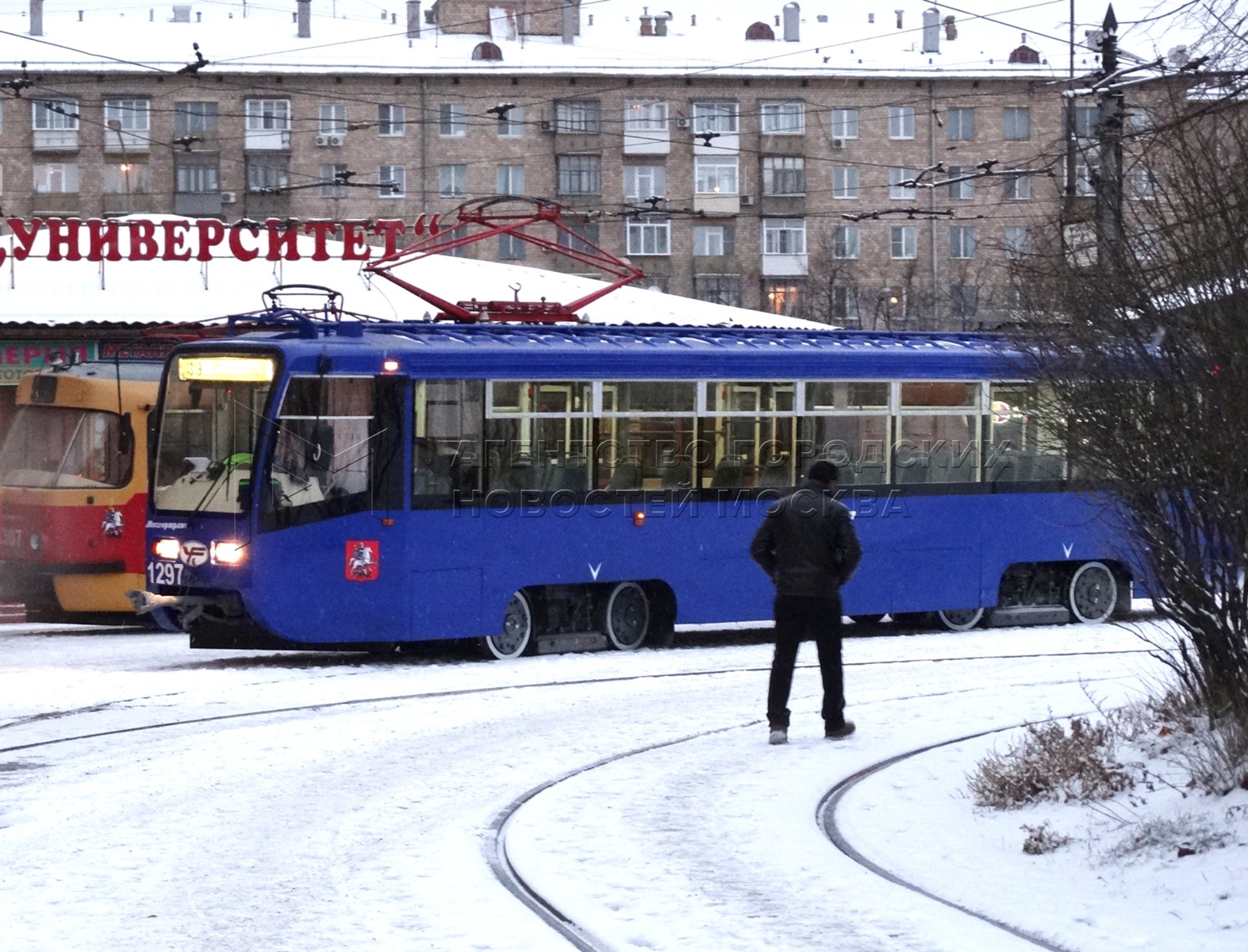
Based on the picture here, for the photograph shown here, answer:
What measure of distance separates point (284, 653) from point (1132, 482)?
11.6 m

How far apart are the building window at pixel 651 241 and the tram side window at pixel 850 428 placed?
54636 mm

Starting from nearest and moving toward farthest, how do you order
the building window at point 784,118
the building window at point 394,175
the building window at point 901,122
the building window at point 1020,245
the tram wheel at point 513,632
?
the building window at point 1020,245 < the tram wheel at point 513,632 < the building window at point 394,175 < the building window at point 784,118 < the building window at point 901,122

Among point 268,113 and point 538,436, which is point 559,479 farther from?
point 268,113

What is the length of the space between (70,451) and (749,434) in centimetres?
756

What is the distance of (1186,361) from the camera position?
911cm

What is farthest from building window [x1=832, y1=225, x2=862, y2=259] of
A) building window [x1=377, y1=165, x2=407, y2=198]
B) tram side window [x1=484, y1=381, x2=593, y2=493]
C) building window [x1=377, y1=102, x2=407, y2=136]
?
tram side window [x1=484, y1=381, x2=593, y2=493]

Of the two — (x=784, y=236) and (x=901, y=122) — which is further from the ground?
(x=901, y=122)

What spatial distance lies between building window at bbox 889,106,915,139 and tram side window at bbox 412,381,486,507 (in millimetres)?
58626

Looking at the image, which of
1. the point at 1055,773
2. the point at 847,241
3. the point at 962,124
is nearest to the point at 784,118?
the point at 847,241

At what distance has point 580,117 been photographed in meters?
73.9

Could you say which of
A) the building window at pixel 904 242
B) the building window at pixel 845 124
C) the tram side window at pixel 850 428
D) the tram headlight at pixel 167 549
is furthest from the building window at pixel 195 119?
the tram headlight at pixel 167 549

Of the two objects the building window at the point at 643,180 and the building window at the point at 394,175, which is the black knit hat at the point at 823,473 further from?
the building window at the point at 643,180

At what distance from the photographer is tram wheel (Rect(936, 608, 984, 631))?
71.7 feet

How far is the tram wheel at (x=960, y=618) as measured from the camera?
21.8 meters
